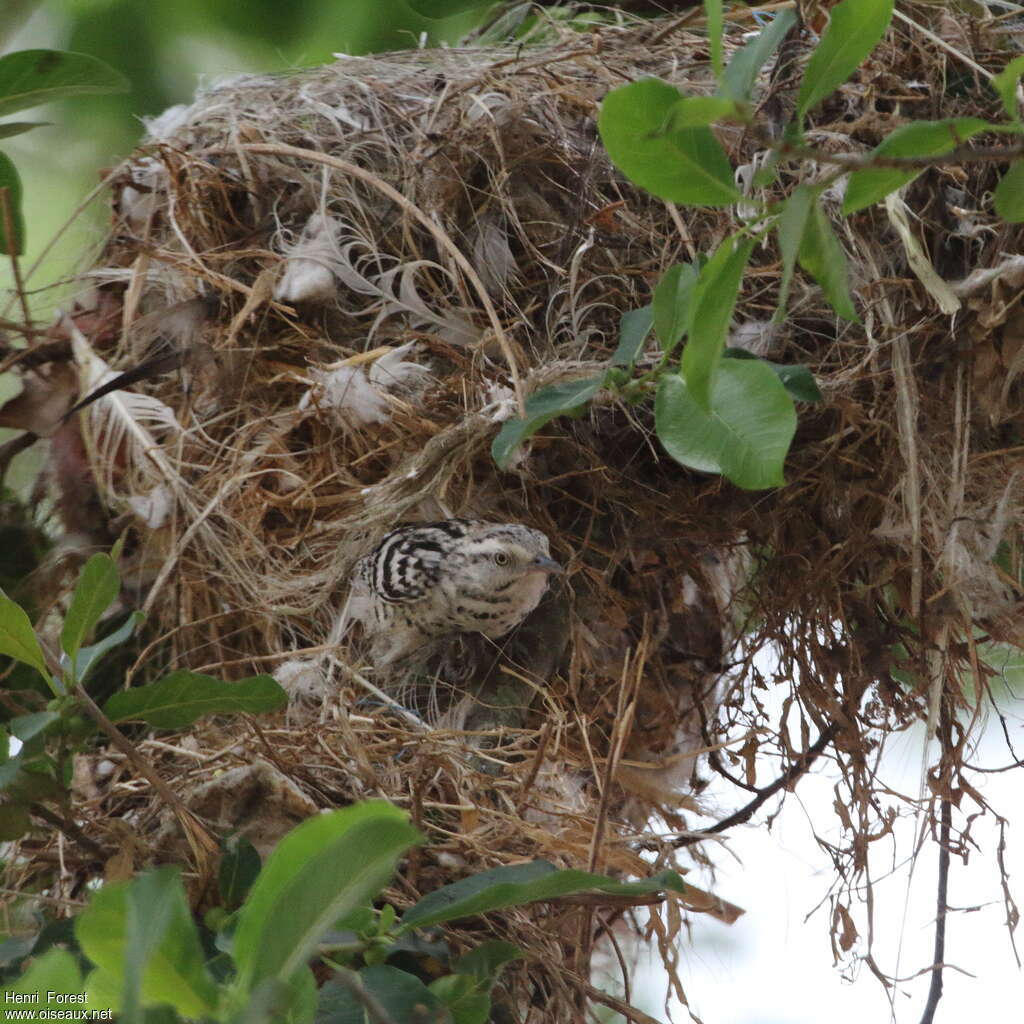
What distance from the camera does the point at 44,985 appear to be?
770 mm

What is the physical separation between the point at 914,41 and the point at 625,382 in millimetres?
865

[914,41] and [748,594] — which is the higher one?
[914,41]

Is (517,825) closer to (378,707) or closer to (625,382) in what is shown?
(378,707)

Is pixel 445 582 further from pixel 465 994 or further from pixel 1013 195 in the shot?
pixel 1013 195

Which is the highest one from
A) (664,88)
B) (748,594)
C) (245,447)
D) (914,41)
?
(664,88)

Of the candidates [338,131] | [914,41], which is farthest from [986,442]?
[338,131]

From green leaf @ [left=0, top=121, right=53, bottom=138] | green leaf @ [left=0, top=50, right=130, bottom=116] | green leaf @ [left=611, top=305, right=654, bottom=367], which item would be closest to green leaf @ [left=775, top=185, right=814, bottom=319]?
green leaf @ [left=611, top=305, right=654, bottom=367]

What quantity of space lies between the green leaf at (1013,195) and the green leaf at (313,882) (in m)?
0.71

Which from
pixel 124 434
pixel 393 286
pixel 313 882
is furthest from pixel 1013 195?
pixel 124 434

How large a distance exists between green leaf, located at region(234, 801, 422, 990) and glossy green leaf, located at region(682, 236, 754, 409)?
40 centimetres

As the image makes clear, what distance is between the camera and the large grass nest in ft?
5.77

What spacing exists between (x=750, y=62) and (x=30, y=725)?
97 centimetres

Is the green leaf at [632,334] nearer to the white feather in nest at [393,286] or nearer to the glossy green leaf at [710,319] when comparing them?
the white feather in nest at [393,286]

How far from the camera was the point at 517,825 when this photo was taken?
1.59 metres
